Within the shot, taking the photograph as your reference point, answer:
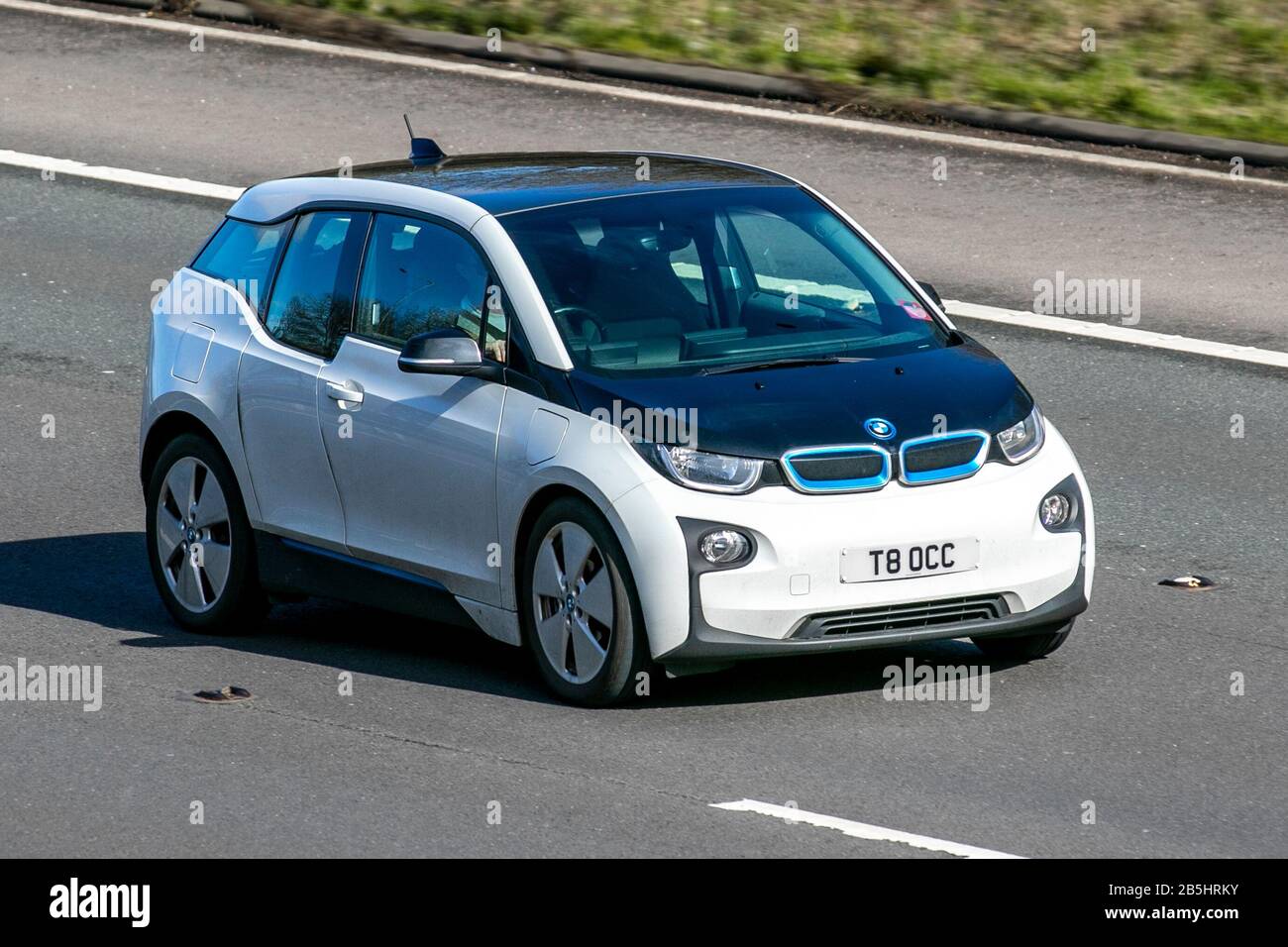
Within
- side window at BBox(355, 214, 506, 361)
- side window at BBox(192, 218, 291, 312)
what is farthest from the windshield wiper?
side window at BBox(192, 218, 291, 312)

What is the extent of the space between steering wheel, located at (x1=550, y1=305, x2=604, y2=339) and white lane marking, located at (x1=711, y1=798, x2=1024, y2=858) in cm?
199

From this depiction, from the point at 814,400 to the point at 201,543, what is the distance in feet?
9.66

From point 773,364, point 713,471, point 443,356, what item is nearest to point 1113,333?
point 773,364

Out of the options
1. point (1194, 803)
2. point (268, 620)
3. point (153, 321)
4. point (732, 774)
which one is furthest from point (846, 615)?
point (153, 321)

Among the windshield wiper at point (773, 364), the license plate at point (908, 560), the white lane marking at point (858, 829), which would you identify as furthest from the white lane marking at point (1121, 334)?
the white lane marking at point (858, 829)

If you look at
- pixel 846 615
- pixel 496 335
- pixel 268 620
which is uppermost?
pixel 496 335

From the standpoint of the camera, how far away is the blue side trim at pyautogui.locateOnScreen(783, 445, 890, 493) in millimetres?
7617

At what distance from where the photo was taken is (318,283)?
9172 millimetres

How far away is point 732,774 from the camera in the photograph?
7.28 meters

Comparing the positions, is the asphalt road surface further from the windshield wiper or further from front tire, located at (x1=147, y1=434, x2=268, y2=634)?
the windshield wiper

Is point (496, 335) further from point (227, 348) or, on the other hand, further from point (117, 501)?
point (117, 501)

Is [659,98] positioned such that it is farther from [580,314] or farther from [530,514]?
[530,514]

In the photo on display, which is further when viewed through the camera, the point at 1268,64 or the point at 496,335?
the point at 1268,64

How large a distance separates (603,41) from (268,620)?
9.62 meters
